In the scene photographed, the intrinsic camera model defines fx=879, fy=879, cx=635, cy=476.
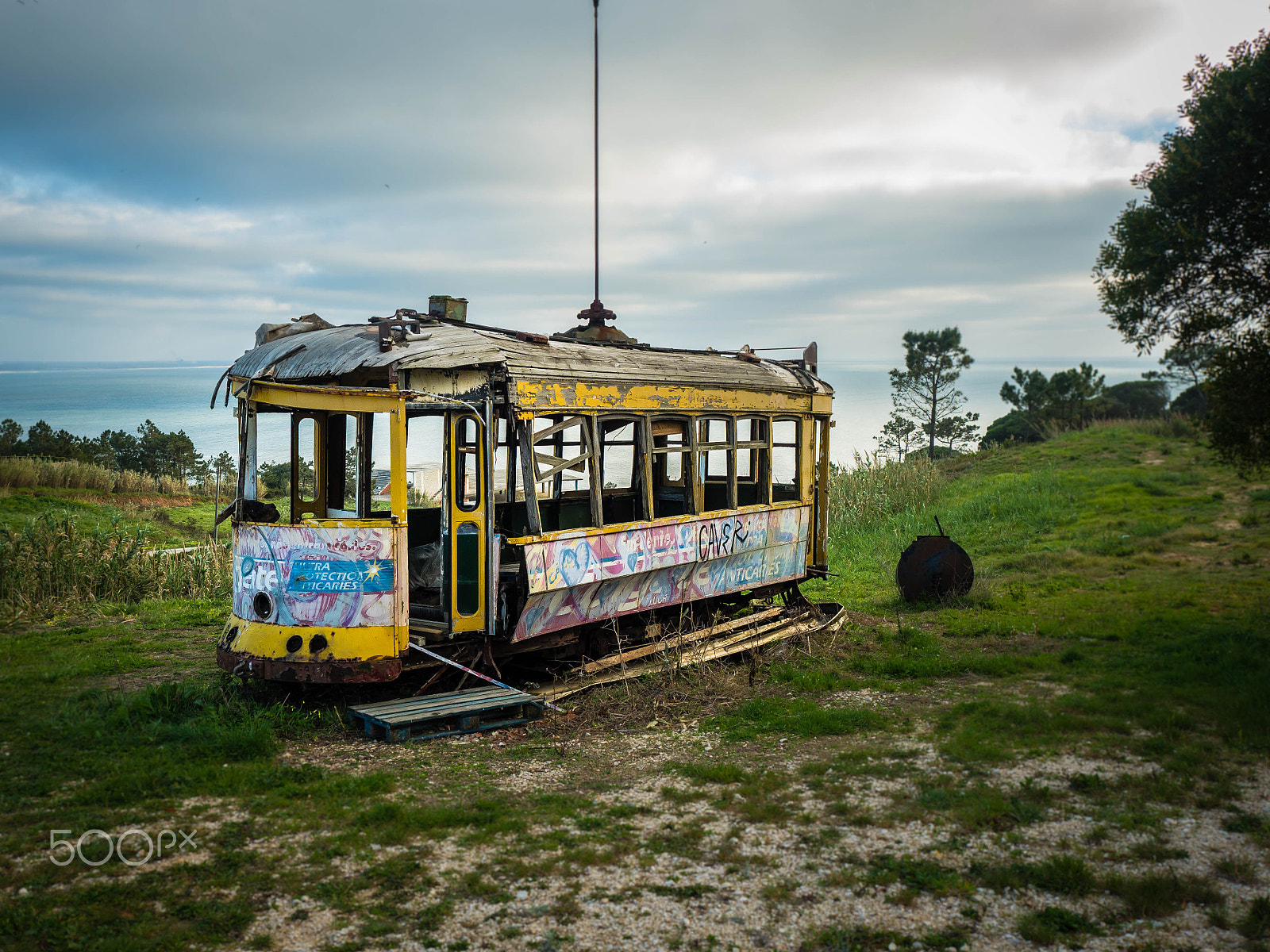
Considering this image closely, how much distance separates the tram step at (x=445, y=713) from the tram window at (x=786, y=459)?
5.21 m

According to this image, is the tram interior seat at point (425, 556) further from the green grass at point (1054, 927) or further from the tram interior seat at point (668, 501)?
the green grass at point (1054, 927)

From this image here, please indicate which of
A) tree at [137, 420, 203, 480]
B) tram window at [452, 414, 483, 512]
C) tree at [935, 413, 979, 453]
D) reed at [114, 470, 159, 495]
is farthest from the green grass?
tree at [935, 413, 979, 453]

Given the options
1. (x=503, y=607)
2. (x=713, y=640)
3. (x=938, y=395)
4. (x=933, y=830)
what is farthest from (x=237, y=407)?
(x=938, y=395)

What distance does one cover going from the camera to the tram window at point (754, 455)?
10836 mm

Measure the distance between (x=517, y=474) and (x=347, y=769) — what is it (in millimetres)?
4103

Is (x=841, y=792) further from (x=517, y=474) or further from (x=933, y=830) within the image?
(x=517, y=474)

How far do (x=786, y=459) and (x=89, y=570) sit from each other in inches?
402

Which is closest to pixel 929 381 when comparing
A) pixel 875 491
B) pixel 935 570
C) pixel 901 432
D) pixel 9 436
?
pixel 901 432

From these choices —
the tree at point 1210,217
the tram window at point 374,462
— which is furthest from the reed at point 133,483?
the tree at point 1210,217

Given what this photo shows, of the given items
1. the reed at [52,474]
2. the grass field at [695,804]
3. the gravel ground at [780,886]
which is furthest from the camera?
the reed at [52,474]

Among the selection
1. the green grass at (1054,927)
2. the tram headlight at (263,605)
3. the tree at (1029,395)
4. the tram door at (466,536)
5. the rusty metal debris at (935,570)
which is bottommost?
the green grass at (1054,927)

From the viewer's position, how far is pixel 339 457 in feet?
29.1

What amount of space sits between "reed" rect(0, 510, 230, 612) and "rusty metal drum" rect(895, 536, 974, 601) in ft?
35.1

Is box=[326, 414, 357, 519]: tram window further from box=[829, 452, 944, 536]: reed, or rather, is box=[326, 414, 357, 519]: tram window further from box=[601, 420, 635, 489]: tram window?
box=[829, 452, 944, 536]: reed
